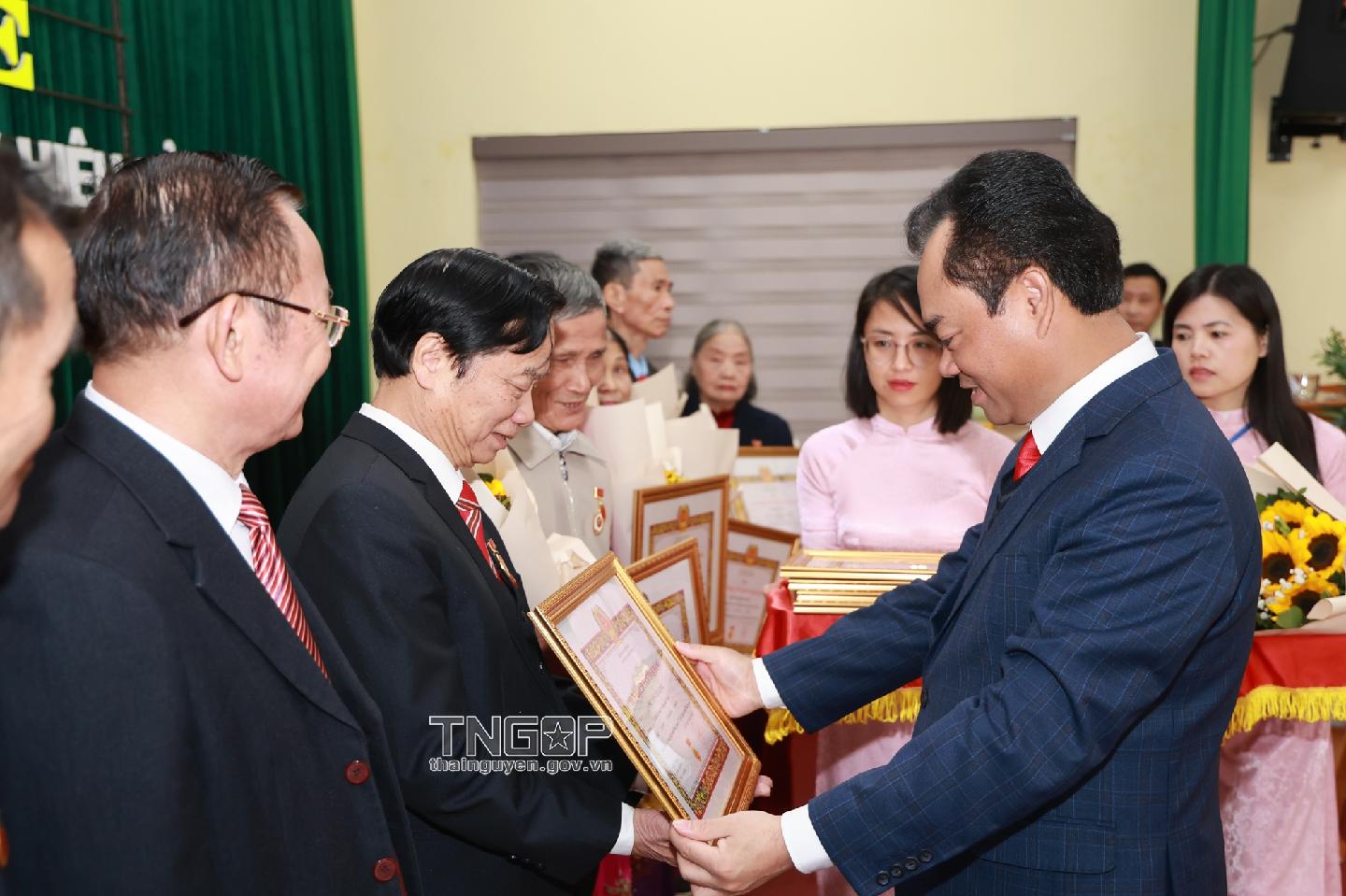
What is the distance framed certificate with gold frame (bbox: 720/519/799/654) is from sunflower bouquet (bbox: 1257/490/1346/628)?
4.10 ft

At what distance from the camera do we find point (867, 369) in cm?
297

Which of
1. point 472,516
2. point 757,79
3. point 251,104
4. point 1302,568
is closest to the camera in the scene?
point 472,516

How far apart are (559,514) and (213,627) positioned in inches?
63.2

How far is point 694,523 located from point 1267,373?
170 centimetres

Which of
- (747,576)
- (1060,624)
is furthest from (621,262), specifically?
(1060,624)

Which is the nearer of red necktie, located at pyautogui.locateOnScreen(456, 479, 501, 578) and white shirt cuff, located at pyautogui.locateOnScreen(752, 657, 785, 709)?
red necktie, located at pyautogui.locateOnScreen(456, 479, 501, 578)

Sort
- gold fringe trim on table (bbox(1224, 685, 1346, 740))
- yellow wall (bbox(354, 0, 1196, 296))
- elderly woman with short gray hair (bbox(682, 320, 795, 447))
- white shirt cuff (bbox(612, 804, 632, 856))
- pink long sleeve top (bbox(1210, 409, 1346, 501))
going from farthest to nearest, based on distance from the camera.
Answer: yellow wall (bbox(354, 0, 1196, 296)) < elderly woman with short gray hair (bbox(682, 320, 795, 447)) < pink long sleeve top (bbox(1210, 409, 1346, 501)) < gold fringe trim on table (bbox(1224, 685, 1346, 740)) < white shirt cuff (bbox(612, 804, 632, 856))

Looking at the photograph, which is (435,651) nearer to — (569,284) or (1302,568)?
(569,284)

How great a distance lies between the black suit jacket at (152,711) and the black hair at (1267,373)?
2850 millimetres

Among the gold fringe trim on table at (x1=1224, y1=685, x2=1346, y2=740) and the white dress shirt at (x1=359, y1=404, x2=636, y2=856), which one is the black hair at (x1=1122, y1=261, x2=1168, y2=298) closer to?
the gold fringe trim on table at (x1=1224, y1=685, x2=1346, y2=740)

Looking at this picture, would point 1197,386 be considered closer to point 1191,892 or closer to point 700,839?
point 1191,892

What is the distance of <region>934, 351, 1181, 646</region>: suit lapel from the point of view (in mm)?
1411

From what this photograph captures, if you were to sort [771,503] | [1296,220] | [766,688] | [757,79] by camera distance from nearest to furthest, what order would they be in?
[766,688]
[771,503]
[1296,220]
[757,79]

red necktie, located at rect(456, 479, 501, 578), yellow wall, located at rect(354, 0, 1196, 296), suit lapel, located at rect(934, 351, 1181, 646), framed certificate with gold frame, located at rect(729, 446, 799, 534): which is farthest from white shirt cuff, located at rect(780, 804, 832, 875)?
yellow wall, located at rect(354, 0, 1196, 296)
